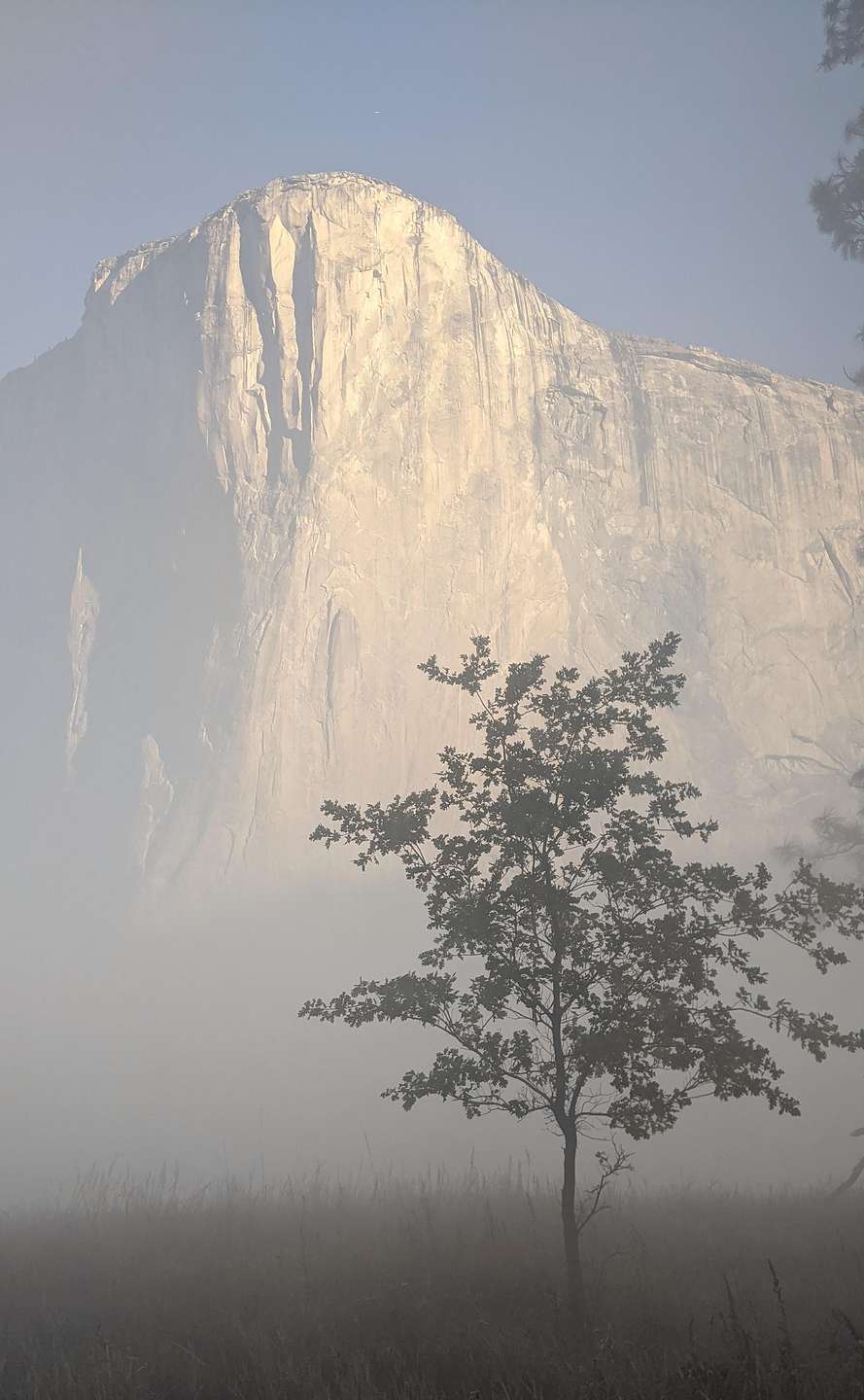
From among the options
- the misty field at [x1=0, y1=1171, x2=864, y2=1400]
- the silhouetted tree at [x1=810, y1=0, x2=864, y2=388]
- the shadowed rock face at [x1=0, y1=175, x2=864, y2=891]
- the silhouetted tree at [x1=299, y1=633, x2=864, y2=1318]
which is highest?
the shadowed rock face at [x1=0, y1=175, x2=864, y2=891]

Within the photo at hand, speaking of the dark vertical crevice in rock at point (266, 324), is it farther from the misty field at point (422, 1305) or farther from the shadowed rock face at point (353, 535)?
the misty field at point (422, 1305)

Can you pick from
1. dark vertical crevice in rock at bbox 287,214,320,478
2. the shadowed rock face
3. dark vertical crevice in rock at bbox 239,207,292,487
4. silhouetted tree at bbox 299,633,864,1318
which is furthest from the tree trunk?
dark vertical crevice in rock at bbox 239,207,292,487

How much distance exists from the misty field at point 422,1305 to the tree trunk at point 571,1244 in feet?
0.61

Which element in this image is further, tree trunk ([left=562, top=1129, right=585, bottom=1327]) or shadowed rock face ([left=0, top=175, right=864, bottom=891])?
shadowed rock face ([left=0, top=175, right=864, bottom=891])

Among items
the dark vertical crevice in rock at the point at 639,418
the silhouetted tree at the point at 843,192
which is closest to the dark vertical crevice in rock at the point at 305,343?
the dark vertical crevice in rock at the point at 639,418

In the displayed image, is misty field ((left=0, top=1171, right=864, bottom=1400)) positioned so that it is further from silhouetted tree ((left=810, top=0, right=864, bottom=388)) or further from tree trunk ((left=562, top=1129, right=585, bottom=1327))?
silhouetted tree ((left=810, top=0, right=864, bottom=388))

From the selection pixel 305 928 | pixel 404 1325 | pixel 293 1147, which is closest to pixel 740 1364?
pixel 404 1325

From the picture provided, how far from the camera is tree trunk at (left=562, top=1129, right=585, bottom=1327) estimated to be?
24.6 ft

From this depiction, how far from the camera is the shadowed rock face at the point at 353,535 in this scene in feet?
192

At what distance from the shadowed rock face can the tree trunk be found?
47.5 metres

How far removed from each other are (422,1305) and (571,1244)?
4.64 ft

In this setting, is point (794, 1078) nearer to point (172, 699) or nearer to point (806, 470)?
point (172, 699)

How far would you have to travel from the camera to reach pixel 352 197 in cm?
6344

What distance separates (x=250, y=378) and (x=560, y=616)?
913 inches
